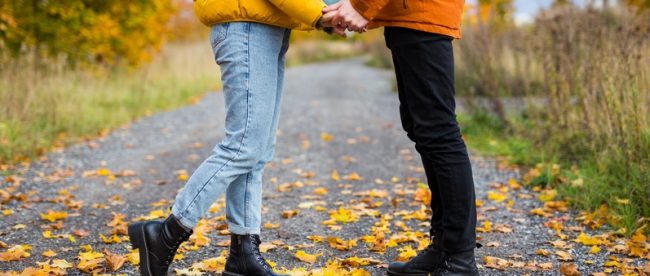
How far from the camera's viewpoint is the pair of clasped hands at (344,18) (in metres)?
2.50

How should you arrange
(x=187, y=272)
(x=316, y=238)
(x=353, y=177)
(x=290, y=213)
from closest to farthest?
(x=187, y=272) < (x=316, y=238) < (x=290, y=213) < (x=353, y=177)

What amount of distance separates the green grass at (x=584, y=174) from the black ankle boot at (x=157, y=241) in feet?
8.30

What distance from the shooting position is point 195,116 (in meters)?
9.64

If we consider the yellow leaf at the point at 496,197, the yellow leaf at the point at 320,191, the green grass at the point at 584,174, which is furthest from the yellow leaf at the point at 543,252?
the yellow leaf at the point at 320,191

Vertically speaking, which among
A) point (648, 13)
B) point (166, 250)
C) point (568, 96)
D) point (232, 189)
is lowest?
point (166, 250)

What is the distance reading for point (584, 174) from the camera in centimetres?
480

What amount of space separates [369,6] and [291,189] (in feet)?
9.55

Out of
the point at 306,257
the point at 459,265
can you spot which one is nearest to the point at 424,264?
the point at 459,265

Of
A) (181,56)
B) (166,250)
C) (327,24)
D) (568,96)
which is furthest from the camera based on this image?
(181,56)

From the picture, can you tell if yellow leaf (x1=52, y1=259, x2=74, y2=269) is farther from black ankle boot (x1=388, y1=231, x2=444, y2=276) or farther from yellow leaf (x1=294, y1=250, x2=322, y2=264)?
black ankle boot (x1=388, y1=231, x2=444, y2=276)

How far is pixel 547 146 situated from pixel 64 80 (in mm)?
5876

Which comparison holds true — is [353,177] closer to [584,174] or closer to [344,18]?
[584,174]

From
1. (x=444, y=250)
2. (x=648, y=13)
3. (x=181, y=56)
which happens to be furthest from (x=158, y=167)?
(x=181, y=56)

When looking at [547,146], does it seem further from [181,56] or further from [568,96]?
[181,56]
